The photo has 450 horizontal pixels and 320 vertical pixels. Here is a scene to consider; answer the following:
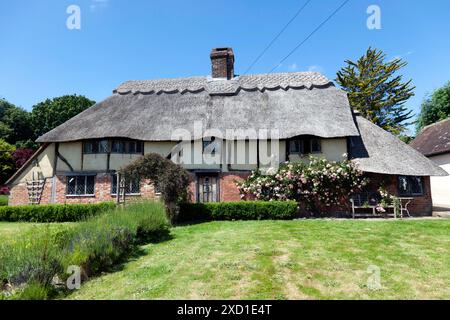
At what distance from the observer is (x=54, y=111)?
38125 millimetres

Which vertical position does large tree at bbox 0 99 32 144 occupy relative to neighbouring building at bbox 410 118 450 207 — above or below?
above

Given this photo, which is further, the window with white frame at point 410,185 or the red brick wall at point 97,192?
the red brick wall at point 97,192

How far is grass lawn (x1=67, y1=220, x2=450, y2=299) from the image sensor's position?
4527 mm

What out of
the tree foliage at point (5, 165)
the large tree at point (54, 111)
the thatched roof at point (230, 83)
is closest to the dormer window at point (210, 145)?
the thatched roof at point (230, 83)

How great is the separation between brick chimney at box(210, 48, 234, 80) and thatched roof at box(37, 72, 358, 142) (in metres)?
0.76

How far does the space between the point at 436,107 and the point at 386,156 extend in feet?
80.6

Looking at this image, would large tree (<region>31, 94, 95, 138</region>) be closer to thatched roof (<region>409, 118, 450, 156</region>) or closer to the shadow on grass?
the shadow on grass

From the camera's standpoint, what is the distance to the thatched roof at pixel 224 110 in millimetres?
15250

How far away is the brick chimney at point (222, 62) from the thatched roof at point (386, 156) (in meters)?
10.1

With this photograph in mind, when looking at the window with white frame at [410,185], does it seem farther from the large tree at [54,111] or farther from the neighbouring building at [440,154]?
the large tree at [54,111]

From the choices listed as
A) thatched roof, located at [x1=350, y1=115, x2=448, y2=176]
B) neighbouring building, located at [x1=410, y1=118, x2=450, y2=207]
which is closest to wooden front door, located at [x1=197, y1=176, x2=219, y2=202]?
thatched roof, located at [x1=350, y1=115, x2=448, y2=176]

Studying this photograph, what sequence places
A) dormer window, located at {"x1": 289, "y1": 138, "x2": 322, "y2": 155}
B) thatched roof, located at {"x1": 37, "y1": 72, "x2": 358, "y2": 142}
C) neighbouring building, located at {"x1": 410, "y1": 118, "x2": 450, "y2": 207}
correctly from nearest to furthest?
dormer window, located at {"x1": 289, "y1": 138, "x2": 322, "y2": 155} < thatched roof, located at {"x1": 37, "y1": 72, "x2": 358, "y2": 142} < neighbouring building, located at {"x1": 410, "y1": 118, "x2": 450, "y2": 207}

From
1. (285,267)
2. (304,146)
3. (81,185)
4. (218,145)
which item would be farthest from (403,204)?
(81,185)

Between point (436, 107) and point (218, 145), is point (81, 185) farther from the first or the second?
point (436, 107)
